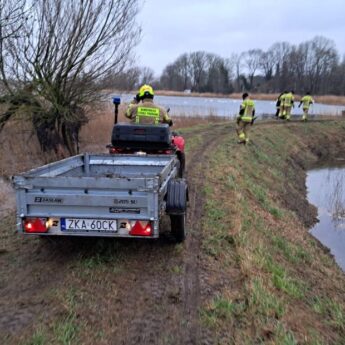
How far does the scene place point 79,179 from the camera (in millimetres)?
4711

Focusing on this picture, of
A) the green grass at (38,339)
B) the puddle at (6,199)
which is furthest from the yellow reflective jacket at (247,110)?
the green grass at (38,339)

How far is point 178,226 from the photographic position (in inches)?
216

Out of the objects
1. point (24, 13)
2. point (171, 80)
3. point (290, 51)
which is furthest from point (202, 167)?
point (290, 51)

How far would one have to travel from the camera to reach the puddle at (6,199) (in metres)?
8.21

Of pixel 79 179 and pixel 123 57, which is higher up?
pixel 123 57

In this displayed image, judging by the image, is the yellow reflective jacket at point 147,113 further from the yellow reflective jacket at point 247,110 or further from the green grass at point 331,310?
the yellow reflective jacket at point 247,110

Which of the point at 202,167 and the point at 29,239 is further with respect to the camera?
the point at 202,167

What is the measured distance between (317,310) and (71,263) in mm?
2779

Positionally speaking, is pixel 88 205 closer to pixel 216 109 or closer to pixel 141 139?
pixel 141 139

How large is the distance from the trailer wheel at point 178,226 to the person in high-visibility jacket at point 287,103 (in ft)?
66.6

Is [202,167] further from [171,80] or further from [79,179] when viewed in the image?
[171,80]

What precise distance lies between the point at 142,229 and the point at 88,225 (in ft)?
1.93

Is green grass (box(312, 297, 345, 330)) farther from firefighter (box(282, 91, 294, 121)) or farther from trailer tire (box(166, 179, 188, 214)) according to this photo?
firefighter (box(282, 91, 294, 121))

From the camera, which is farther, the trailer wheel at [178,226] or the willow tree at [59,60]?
the willow tree at [59,60]
